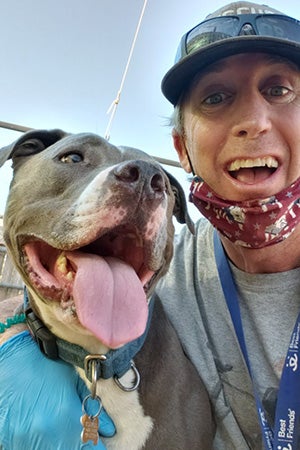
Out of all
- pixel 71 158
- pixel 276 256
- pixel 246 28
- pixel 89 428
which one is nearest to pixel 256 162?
pixel 276 256

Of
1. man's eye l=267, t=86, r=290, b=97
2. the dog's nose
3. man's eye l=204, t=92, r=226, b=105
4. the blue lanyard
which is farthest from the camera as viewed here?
man's eye l=204, t=92, r=226, b=105

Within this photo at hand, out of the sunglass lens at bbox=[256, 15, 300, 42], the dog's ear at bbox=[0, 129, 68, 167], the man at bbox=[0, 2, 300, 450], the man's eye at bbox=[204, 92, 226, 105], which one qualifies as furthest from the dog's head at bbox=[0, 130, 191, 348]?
the sunglass lens at bbox=[256, 15, 300, 42]

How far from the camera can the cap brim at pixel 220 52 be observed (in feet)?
7.26

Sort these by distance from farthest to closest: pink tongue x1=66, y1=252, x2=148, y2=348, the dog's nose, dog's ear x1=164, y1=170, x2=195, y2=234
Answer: dog's ear x1=164, y1=170, x2=195, y2=234 < the dog's nose < pink tongue x1=66, y1=252, x2=148, y2=348

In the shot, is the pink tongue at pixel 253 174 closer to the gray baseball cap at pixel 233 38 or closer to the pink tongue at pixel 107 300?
the gray baseball cap at pixel 233 38

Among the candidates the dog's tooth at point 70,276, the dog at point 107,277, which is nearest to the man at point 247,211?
the dog at point 107,277

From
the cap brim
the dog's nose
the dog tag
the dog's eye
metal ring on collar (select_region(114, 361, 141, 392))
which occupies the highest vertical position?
the cap brim

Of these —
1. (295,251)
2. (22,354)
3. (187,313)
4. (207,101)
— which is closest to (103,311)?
(22,354)

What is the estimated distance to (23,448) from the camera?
6.10ft

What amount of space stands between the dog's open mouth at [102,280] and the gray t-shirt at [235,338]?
57cm

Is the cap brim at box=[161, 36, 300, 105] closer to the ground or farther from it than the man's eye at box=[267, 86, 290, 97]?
farther from it

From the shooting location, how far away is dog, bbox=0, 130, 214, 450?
71.0 inches

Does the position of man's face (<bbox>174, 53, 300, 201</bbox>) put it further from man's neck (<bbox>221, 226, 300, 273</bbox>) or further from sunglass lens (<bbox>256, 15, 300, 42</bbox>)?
man's neck (<bbox>221, 226, 300, 273</bbox>)

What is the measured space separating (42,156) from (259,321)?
1398 mm
